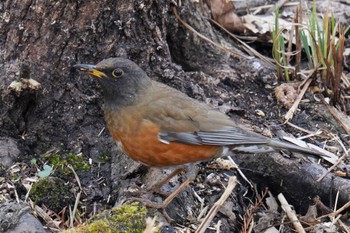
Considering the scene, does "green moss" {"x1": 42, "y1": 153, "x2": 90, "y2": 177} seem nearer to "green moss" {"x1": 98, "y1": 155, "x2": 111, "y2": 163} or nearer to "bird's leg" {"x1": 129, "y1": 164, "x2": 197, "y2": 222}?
"green moss" {"x1": 98, "y1": 155, "x2": 111, "y2": 163}

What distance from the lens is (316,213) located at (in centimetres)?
538

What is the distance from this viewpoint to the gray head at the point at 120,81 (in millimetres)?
5074

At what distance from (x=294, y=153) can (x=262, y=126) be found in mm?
474

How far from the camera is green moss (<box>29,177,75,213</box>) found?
5.10 m

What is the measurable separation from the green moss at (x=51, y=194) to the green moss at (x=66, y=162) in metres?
0.16

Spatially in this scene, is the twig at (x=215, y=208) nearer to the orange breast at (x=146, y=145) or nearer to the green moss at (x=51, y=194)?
the orange breast at (x=146, y=145)

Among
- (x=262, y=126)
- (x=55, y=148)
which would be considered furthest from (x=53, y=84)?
(x=262, y=126)

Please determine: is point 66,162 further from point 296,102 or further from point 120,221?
point 296,102

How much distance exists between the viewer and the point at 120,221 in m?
4.40

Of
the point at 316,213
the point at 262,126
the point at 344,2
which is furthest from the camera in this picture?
the point at 344,2

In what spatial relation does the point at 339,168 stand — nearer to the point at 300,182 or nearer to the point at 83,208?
the point at 300,182

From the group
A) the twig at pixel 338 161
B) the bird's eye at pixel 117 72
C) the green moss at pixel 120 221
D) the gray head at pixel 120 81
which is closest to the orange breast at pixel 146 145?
the gray head at pixel 120 81

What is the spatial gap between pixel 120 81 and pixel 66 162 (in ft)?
2.60

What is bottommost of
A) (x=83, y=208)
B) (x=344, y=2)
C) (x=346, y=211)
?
(x=346, y=211)
